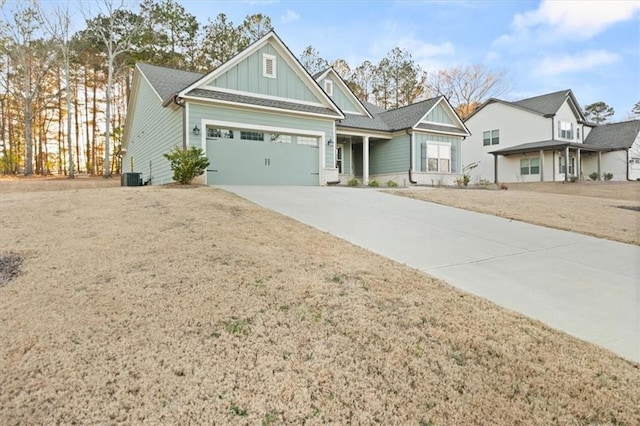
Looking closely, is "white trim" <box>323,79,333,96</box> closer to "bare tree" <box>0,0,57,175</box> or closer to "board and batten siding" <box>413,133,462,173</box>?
"board and batten siding" <box>413,133,462,173</box>

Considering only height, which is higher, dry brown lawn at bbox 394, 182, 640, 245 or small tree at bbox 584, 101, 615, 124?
small tree at bbox 584, 101, 615, 124

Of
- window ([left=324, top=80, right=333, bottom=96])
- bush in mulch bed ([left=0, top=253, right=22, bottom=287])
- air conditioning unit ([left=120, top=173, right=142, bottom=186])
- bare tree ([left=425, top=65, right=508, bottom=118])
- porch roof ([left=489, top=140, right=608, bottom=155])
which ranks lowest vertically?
bush in mulch bed ([left=0, top=253, right=22, bottom=287])

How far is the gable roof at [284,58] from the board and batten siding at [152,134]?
113 centimetres

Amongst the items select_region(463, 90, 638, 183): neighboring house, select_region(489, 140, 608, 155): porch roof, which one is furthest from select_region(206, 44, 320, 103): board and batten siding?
select_region(463, 90, 638, 183): neighboring house

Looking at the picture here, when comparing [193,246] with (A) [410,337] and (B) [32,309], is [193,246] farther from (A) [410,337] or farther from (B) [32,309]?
(A) [410,337]

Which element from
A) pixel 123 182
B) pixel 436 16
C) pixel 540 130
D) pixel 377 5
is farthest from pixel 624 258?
pixel 540 130

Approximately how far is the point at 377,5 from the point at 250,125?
5.63 metres

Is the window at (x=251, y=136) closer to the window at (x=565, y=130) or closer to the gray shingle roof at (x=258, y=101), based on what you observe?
the gray shingle roof at (x=258, y=101)

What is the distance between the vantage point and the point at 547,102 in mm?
26141

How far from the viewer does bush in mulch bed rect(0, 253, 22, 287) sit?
387cm

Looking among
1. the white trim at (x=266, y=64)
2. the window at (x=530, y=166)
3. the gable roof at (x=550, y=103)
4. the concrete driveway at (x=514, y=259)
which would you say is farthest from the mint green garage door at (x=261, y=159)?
the gable roof at (x=550, y=103)

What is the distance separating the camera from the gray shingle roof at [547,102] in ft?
82.7

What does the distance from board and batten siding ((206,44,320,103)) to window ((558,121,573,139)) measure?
20.6 meters

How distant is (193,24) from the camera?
2772 centimetres
